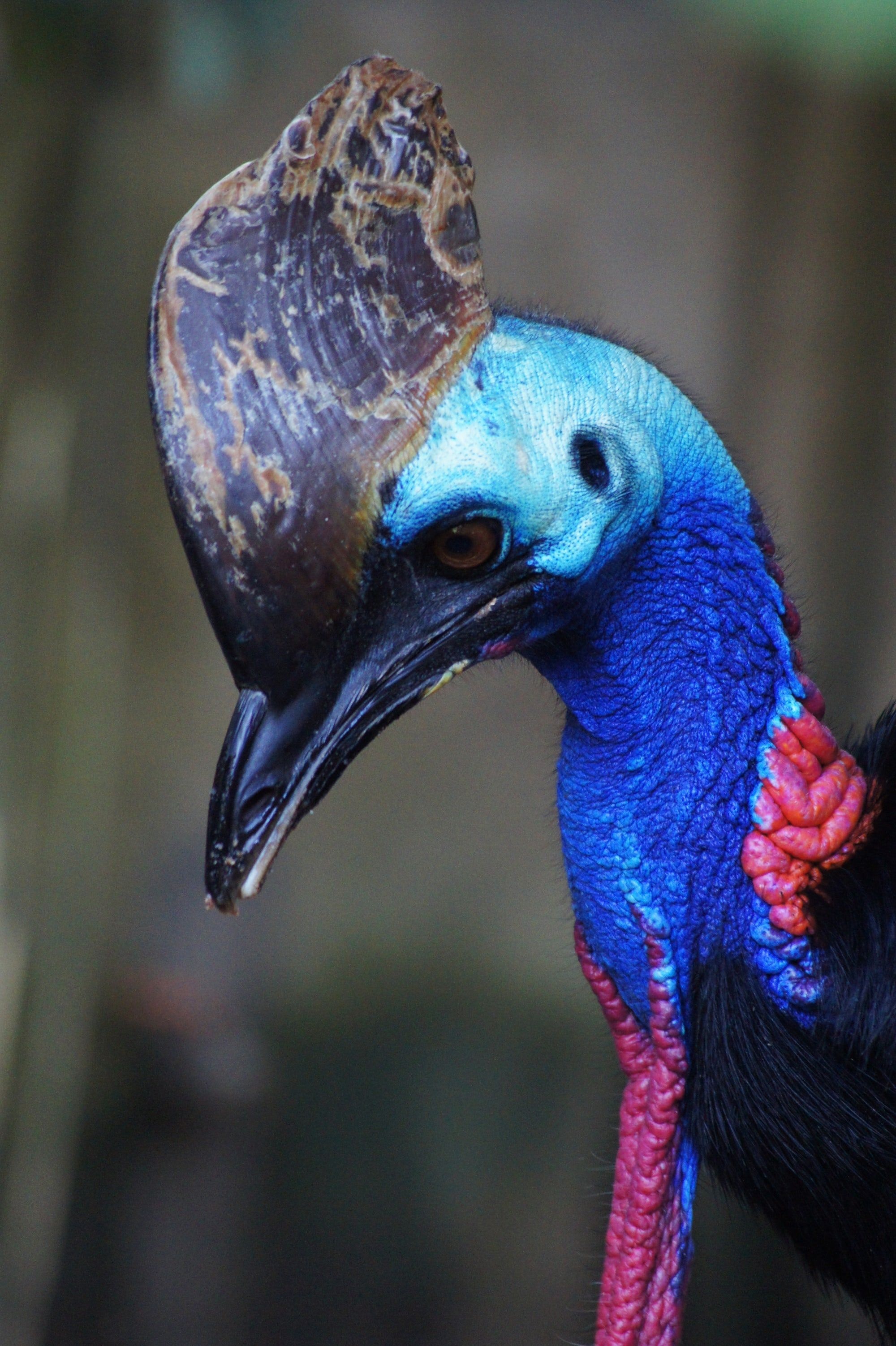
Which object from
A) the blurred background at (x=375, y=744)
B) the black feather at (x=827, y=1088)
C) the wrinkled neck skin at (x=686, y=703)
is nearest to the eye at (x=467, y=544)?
the wrinkled neck skin at (x=686, y=703)

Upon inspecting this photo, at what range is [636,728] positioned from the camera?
1029 millimetres

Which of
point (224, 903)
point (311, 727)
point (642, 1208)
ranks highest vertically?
point (311, 727)

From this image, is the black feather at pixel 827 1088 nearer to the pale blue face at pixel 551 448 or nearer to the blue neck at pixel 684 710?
the blue neck at pixel 684 710

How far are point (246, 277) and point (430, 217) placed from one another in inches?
5.0

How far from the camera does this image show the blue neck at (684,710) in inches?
39.5

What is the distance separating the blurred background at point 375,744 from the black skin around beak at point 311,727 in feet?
5.36

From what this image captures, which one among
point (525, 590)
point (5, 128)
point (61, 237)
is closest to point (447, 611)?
point (525, 590)

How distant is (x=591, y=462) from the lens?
896mm

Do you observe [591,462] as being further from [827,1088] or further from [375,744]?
[375,744]


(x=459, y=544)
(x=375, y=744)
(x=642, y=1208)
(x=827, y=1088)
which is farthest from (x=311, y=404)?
(x=375, y=744)

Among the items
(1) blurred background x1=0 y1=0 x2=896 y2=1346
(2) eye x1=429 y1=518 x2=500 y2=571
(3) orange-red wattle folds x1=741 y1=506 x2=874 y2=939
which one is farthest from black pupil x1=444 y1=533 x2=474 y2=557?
(1) blurred background x1=0 y1=0 x2=896 y2=1346

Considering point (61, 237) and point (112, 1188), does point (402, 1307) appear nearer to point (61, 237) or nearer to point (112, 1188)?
point (112, 1188)

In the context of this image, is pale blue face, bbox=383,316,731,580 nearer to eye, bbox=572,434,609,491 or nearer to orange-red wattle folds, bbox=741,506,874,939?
eye, bbox=572,434,609,491

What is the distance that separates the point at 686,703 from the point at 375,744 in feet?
6.08
